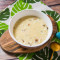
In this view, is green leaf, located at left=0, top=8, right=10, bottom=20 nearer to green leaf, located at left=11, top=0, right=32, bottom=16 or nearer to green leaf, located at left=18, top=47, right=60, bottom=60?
green leaf, located at left=11, top=0, right=32, bottom=16

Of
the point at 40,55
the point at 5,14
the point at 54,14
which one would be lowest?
the point at 40,55

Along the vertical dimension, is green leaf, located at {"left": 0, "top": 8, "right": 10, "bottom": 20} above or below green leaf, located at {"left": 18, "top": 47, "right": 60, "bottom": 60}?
above

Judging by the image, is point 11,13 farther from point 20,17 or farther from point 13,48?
point 13,48

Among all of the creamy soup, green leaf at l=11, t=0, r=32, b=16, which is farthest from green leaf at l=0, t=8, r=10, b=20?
the creamy soup

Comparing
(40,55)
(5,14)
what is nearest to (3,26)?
(5,14)

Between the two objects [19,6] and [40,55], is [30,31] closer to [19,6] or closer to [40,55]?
[40,55]

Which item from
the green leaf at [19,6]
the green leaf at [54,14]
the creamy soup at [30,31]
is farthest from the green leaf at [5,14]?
the green leaf at [54,14]

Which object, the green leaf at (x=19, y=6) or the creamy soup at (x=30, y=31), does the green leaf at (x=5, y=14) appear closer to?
the green leaf at (x=19, y=6)

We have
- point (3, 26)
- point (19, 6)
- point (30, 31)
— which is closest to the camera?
point (30, 31)
